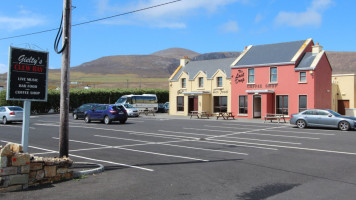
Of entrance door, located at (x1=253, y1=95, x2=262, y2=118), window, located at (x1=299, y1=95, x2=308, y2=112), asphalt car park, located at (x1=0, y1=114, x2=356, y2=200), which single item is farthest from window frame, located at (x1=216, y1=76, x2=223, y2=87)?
asphalt car park, located at (x1=0, y1=114, x2=356, y2=200)

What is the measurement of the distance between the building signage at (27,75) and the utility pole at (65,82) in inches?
18.9

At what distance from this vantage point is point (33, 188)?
720cm

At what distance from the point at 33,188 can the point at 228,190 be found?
419 centimetres

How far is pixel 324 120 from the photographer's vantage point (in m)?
22.9

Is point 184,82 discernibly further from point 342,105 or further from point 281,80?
point 342,105

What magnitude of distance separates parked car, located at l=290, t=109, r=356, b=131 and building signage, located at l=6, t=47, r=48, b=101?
769 inches

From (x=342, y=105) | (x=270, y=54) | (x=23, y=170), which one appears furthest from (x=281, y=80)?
(x=23, y=170)

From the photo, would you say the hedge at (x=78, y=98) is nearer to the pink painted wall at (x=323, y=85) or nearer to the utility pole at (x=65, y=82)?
the pink painted wall at (x=323, y=85)

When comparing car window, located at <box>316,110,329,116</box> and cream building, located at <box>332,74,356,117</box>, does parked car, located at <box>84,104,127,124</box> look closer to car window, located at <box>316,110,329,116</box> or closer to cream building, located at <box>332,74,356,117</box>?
car window, located at <box>316,110,329,116</box>

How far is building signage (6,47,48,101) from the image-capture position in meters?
8.22

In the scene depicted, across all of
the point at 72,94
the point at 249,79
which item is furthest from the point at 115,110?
the point at 72,94

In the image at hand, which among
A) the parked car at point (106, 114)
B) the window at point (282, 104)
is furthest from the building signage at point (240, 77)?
the parked car at point (106, 114)

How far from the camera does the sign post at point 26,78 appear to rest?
823cm

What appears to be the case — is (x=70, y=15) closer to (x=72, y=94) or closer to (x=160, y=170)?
(x=160, y=170)
